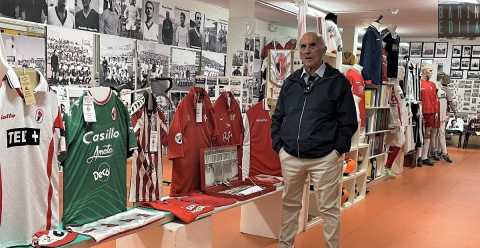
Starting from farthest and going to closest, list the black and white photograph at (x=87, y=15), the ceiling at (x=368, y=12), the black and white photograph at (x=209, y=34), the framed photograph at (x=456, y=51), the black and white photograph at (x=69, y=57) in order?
1. the framed photograph at (x=456, y=51)
2. the black and white photograph at (x=209, y=34)
3. the ceiling at (x=368, y=12)
4. the black and white photograph at (x=87, y=15)
5. the black and white photograph at (x=69, y=57)

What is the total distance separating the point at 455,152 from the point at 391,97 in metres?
4.82

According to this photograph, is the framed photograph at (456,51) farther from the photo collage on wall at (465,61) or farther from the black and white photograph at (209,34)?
the black and white photograph at (209,34)

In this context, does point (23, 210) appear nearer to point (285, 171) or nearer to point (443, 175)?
point (285, 171)

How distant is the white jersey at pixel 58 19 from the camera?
20.5 feet

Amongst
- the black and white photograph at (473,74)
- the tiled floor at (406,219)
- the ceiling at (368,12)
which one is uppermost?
the ceiling at (368,12)

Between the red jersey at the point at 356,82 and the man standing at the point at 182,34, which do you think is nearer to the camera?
the red jersey at the point at 356,82

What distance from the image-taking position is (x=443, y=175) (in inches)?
320

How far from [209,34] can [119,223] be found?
7545 mm

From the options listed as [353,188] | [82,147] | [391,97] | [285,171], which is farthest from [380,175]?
[82,147]

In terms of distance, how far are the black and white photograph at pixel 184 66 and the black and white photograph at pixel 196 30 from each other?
0.16 meters

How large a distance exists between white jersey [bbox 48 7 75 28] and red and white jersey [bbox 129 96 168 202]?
3904 mm

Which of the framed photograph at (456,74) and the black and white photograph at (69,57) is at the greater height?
the framed photograph at (456,74)

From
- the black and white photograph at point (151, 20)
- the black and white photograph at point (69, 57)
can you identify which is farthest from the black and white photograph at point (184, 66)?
the black and white photograph at point (69, 57)

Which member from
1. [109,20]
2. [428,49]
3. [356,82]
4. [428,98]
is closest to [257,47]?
[428,98]
